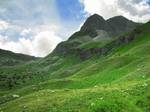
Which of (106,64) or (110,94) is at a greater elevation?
(106,64)

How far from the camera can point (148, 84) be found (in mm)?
41781

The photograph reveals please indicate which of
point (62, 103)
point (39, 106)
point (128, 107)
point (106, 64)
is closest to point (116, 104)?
point (128, 107)

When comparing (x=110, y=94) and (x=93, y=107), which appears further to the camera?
(x=110, y=94)

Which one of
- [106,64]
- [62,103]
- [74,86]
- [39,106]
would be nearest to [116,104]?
[62,103]

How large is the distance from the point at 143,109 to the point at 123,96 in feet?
9.72

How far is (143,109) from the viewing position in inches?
1375

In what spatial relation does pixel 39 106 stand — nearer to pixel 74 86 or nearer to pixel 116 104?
pixel 116 104

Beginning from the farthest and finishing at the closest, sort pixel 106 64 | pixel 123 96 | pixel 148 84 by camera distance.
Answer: pixel 106 64, pixel 148 84, pixel 123 96

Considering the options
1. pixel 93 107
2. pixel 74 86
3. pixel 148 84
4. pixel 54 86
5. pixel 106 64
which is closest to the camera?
pixel 93 107

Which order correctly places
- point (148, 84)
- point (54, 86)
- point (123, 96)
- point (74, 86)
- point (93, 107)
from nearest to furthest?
point (93, 107) < point (123, 96) < point (148, 84) < point (74, 86) < point (54, 86)

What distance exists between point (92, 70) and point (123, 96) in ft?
313

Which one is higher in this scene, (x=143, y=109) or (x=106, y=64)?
(x=106, y=64)

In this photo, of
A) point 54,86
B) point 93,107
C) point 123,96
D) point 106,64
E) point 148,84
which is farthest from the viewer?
point 106,64

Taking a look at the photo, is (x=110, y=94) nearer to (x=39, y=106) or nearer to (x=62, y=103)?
(x=62, y=103)
